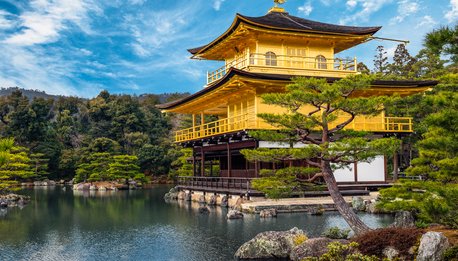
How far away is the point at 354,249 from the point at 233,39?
19.5 m

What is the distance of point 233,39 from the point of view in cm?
2781

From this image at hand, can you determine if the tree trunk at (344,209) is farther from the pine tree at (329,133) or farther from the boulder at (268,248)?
the boulder at (268,248)

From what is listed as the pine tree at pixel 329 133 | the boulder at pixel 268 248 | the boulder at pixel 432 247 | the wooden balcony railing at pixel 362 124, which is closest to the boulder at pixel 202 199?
the wooden balcony railing at pixel 362 124

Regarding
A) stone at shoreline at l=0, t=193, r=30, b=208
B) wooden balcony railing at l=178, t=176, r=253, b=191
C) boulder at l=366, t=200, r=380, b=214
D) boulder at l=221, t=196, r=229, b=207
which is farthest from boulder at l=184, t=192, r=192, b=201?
boulder at l=366, t=200, r=380, b=214

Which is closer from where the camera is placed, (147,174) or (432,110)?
(432,110)

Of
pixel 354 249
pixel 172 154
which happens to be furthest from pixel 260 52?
pixel 172 154

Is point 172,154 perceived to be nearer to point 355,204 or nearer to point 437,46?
point 355,204

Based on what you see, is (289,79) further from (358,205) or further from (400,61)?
(400,61)

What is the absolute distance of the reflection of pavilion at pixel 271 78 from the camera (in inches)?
966

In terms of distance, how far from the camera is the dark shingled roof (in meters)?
25.7

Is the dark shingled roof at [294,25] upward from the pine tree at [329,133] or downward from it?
upward

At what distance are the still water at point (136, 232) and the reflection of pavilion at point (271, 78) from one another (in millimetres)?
4293

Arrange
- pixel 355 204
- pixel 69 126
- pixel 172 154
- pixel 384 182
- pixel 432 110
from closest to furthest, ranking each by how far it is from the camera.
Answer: pixel 355 204
pixel 384 182
pixel 432 110
pixel 172 154
pixel 69 126

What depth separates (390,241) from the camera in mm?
10141
